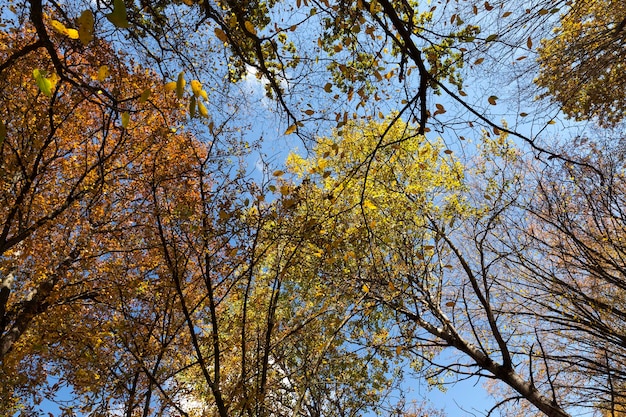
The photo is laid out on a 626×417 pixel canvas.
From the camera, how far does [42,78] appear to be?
1431 millimetres

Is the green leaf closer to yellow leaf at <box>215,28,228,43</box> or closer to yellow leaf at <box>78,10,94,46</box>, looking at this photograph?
yellow leaf at <box>78,10,94,46</box>

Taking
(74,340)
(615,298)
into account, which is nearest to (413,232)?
(615,298)

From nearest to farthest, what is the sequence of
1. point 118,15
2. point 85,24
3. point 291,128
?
point 118,15, point 85,24, point 291,128

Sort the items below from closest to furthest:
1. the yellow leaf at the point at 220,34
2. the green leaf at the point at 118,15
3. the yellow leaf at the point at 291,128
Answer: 1. the green leaf at the point at 118,15
2. the yellow leaf at the point at 220,34
3. the yellow leaf at the point at 291,128

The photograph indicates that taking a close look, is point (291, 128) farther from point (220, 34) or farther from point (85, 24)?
point (85, 24)

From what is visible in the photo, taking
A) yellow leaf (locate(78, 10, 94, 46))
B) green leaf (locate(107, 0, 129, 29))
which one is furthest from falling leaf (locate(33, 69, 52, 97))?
green leaf (locate(107, 0, 129, 29))

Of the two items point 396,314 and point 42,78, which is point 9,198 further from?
Result: point 396,314

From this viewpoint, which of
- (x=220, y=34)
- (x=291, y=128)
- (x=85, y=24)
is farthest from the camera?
(x=291, y=128)

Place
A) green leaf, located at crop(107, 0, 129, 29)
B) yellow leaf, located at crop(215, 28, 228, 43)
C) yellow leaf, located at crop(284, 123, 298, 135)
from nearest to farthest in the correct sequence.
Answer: green leaf, located at crop(107, 0, 129, 29)
yellow leaf, located at crop(215, 28, 228, 43)
yellow leaf, located at crop(284, 123, 298, 135)

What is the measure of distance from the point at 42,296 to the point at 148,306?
1731 millimetres

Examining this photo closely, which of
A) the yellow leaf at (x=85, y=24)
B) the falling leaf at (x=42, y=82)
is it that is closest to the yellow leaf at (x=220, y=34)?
the yellow leaf at (x=85, y=24)

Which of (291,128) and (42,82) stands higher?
(291,128)

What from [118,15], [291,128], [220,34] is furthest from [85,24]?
[291,128]

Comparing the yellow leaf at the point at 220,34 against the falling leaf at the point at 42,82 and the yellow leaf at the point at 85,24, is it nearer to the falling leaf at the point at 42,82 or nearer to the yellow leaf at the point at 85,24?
the yellow leaf at the point at 85,24
